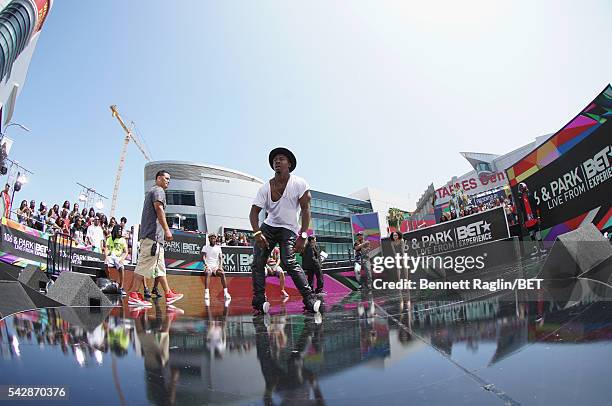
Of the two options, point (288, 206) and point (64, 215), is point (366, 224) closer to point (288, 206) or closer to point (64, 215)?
point (64, 215)

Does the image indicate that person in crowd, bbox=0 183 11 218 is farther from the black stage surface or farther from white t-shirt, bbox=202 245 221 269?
the black stage surface

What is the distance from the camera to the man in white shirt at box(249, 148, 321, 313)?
381 cm

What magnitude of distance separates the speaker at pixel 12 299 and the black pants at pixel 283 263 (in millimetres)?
2601

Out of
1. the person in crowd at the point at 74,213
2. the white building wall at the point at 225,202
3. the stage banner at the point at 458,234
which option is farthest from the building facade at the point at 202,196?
the stage banner at the point at 458,234

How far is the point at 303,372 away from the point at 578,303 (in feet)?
8.31

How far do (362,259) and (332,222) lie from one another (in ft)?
158

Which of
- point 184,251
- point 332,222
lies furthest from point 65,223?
point 332,222

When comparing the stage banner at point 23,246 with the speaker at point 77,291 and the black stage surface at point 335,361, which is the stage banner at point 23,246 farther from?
the black stage surface at point 335,361

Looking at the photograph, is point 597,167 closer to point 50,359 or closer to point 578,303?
point 578,303

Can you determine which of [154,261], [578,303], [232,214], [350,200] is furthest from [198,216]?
[578,303]

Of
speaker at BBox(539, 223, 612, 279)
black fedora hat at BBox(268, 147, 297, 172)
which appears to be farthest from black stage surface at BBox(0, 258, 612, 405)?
speaker at BBox(539, 223, 612, 279)

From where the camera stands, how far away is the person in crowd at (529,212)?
8422 millimetres

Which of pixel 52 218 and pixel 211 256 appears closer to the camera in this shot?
pixel 211 256

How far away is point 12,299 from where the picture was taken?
3.88m
